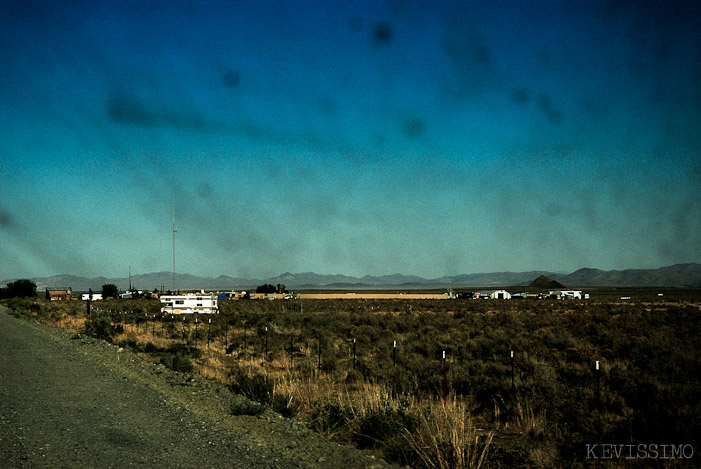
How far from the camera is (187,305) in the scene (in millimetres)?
49375

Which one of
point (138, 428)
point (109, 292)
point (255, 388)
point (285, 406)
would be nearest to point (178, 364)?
point (255, 388)

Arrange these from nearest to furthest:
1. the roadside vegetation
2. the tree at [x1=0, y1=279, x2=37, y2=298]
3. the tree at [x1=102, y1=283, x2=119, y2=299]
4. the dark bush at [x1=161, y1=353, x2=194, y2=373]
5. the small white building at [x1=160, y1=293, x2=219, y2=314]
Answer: the roadside vegetation < the dark bush at [x1=161, y1=353, x2=194, y2=373] < the small white building at [x1=160, y1=293, x2=219, y2=314] < the tree at [x1=0, y1=279, x2=37, y2=298] < the tree at [x1=102, y1=283, x2=119, y2=299]

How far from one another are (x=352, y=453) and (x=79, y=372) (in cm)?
972

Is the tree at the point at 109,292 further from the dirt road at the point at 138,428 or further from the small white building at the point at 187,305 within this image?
the dirt road at the point at 138,428

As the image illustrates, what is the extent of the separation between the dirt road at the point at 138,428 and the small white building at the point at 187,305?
116 feet

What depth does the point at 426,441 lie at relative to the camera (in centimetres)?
775

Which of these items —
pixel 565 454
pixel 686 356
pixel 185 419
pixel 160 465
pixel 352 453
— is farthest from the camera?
pixel 686 356

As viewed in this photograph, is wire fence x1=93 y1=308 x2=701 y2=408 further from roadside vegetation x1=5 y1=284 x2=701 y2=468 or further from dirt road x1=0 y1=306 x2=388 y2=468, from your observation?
dirt road x1=0 y1=306 x2=388 y2=468

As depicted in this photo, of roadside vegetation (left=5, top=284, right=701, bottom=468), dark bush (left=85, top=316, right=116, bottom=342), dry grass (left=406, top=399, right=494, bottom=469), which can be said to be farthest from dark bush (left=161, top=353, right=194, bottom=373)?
dry grass (left=406, top=399, right=494, bottom=469)

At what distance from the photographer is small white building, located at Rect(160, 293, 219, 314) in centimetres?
4809

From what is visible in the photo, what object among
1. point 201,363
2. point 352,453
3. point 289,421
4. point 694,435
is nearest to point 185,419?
point 289,421

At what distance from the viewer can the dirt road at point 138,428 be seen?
21.8ft

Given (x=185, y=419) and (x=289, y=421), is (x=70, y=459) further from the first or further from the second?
(x=289, y=421)

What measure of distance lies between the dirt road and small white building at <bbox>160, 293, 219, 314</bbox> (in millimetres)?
35438
